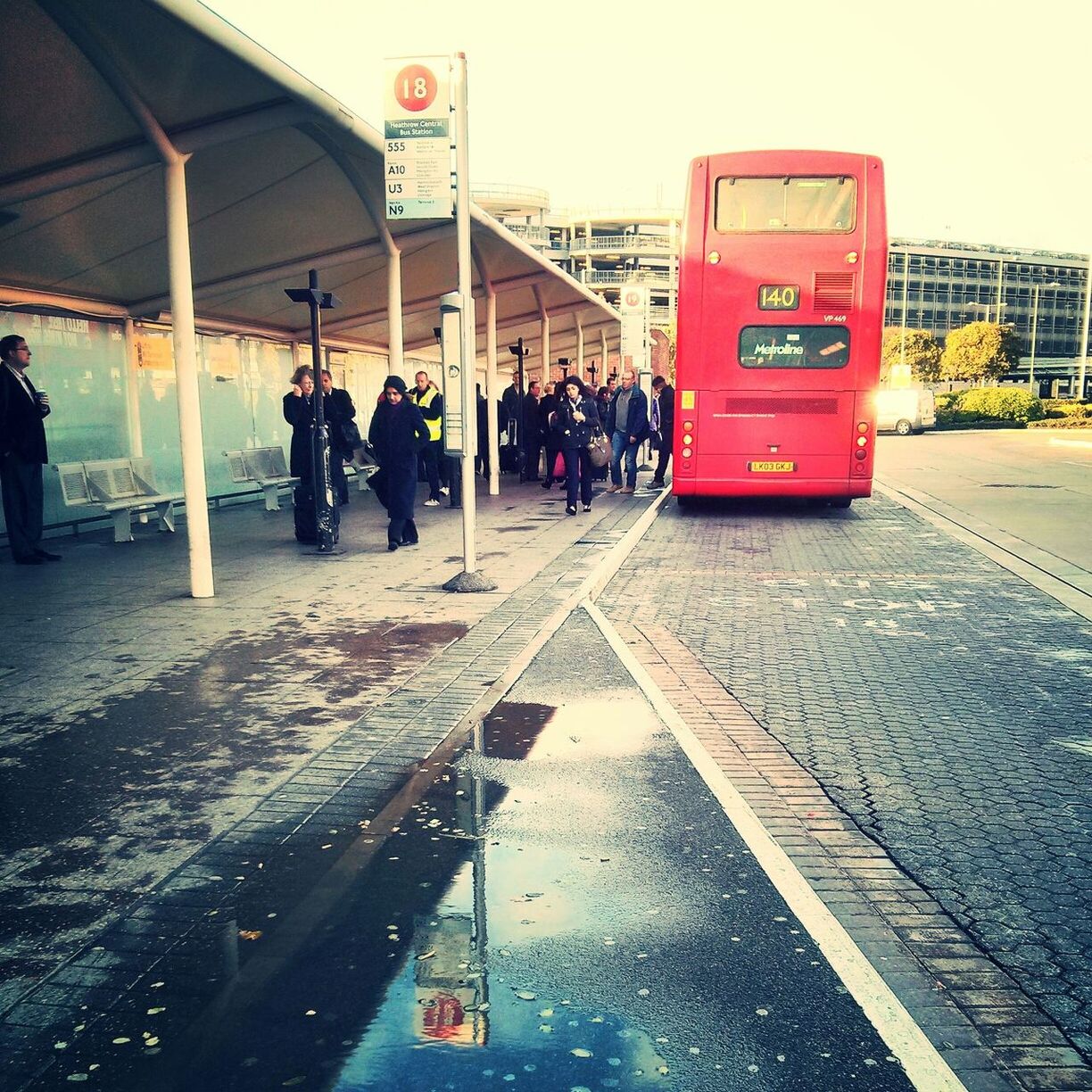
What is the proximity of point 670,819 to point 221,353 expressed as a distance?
1401 cm

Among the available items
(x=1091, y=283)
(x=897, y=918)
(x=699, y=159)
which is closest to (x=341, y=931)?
(x=897, y=918)

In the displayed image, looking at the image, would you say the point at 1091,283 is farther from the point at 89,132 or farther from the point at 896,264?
the point at 896,264

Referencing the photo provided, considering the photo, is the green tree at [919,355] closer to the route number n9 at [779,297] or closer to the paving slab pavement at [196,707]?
the route number n9 at [779,297]

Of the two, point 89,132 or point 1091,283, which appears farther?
point 1091,283

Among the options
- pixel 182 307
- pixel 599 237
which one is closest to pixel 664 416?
pixel 182 307

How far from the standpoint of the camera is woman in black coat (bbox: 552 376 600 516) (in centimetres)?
1528

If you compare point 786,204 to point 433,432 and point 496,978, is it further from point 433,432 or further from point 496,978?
point 496,978

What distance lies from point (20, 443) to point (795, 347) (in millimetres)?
9502

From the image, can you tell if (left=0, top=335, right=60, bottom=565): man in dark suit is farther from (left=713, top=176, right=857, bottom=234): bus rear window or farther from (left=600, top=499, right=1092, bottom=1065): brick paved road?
(left=713, top=176, right=857, bottom=234): bus rear window

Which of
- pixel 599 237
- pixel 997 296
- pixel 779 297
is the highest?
pixel 599 237

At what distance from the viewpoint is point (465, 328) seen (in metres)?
9.58

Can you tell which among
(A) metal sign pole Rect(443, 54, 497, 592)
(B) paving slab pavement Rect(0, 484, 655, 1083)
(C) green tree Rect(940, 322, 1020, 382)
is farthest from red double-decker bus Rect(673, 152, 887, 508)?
(C) green tree Rect(940, 322, 1020, 382)

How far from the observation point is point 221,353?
54.9 ft

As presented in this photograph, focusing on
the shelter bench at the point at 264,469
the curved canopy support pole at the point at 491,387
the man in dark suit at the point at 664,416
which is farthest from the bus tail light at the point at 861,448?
the shelter bench at the point at 264,469
